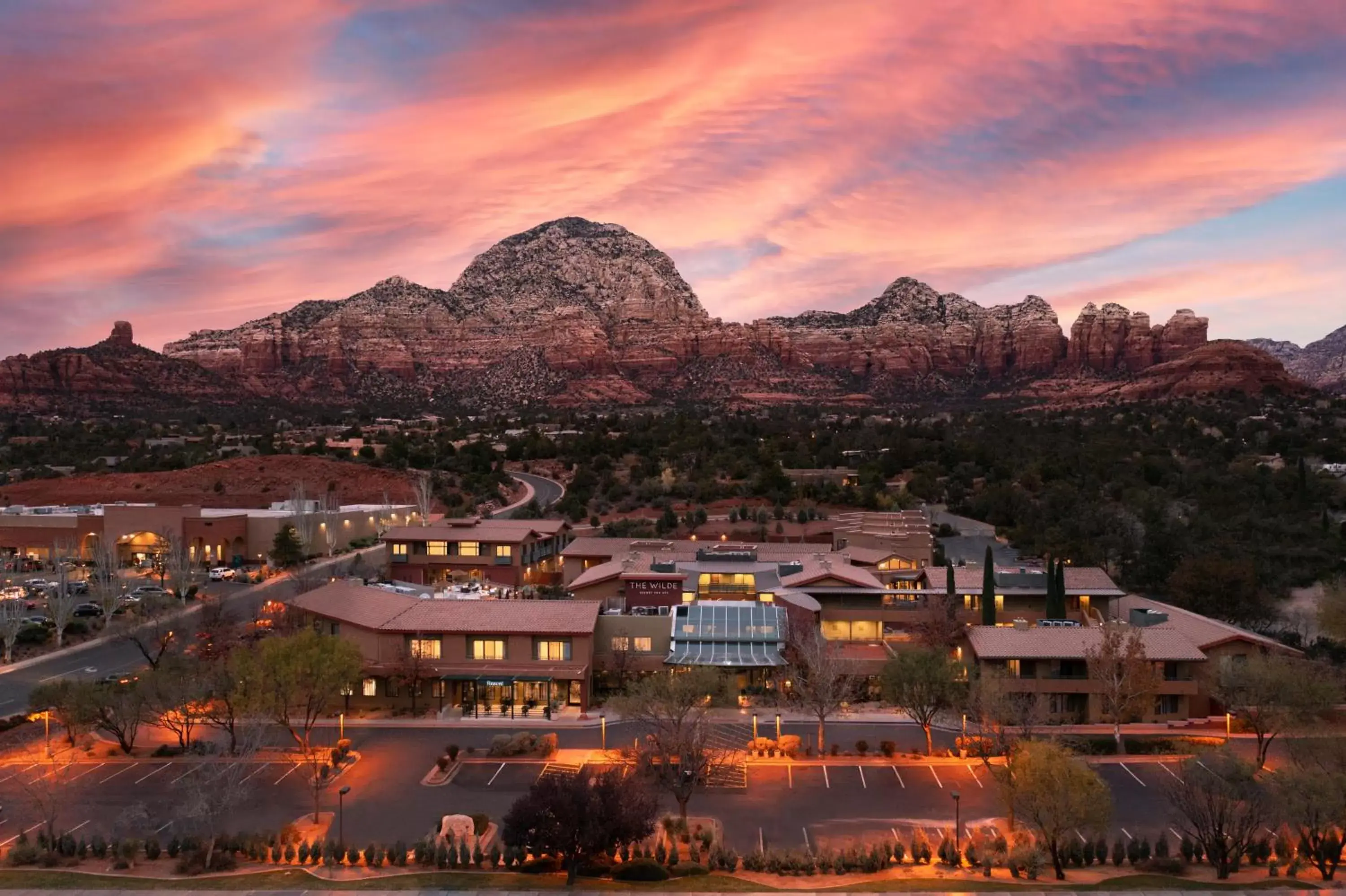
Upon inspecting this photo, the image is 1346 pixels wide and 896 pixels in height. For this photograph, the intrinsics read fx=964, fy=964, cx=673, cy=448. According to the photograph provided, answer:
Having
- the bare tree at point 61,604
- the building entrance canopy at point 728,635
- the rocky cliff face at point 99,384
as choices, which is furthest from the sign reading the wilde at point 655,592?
the rocky cliff face at point 99,384

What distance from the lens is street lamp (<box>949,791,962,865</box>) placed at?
2236 centimetres

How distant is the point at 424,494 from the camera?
68562 millimetres

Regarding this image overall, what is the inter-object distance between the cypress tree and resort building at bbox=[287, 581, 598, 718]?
15.6 meters

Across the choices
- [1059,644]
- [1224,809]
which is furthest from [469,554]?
[1224,809]

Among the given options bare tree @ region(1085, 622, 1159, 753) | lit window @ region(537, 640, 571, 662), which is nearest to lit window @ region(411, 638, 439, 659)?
lit window @ region(537, 640, 571, 662)

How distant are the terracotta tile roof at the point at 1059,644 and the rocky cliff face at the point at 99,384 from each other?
403 feet

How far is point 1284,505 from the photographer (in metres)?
57.1

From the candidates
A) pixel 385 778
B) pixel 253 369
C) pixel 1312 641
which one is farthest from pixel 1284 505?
pixel 253 369

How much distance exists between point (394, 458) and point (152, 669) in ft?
197

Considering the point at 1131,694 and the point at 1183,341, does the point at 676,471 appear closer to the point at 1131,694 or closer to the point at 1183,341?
the point at 1131,694

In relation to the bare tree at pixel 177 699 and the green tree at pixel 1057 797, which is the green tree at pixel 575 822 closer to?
the green tree at pixel 1057 797

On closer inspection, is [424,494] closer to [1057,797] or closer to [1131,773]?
[1131,773]

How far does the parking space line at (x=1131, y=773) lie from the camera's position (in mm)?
27516

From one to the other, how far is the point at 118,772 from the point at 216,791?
6.79 metres
